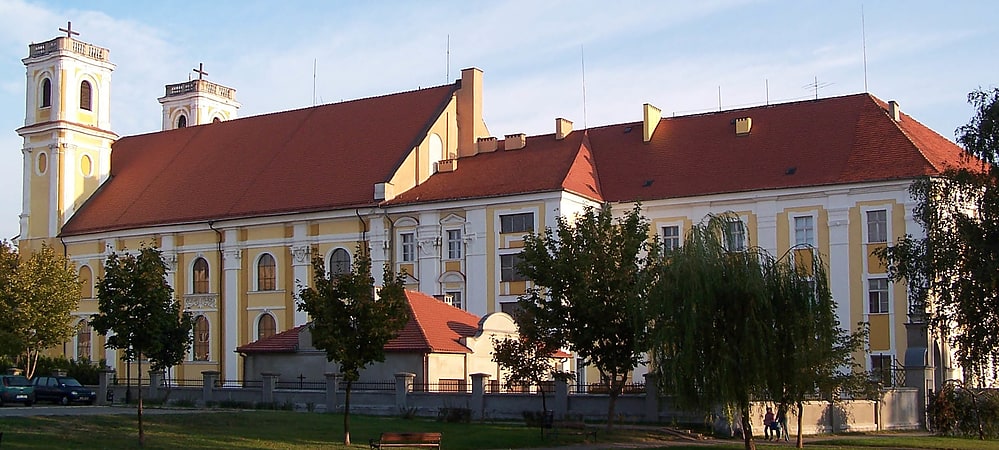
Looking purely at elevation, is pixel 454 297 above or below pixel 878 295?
above

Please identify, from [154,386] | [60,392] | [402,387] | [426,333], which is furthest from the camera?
[154,386]

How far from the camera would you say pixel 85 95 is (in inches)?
2768

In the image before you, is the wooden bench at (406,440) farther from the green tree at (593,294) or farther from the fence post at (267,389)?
the fence post at (267,389)

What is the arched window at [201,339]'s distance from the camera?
204 feet

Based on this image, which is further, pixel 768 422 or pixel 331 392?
pixel 331 392

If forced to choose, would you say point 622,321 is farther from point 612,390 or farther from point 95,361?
point 95,361

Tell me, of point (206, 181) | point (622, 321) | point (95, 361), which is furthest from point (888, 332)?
point (95, 361)

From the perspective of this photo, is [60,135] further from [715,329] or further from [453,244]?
[715,329]

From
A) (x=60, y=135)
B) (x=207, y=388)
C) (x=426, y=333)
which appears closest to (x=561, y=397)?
(x=426, y=333)

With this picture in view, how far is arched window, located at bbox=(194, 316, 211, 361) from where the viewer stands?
204ft

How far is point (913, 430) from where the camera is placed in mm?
39469

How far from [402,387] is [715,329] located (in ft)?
47.3

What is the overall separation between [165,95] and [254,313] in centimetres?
2860

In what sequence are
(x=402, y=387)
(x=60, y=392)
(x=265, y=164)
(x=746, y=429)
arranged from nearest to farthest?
(x=746, y=429) < (x=402, y=387) < (x=60, y=392) < (x=265, y=164)
